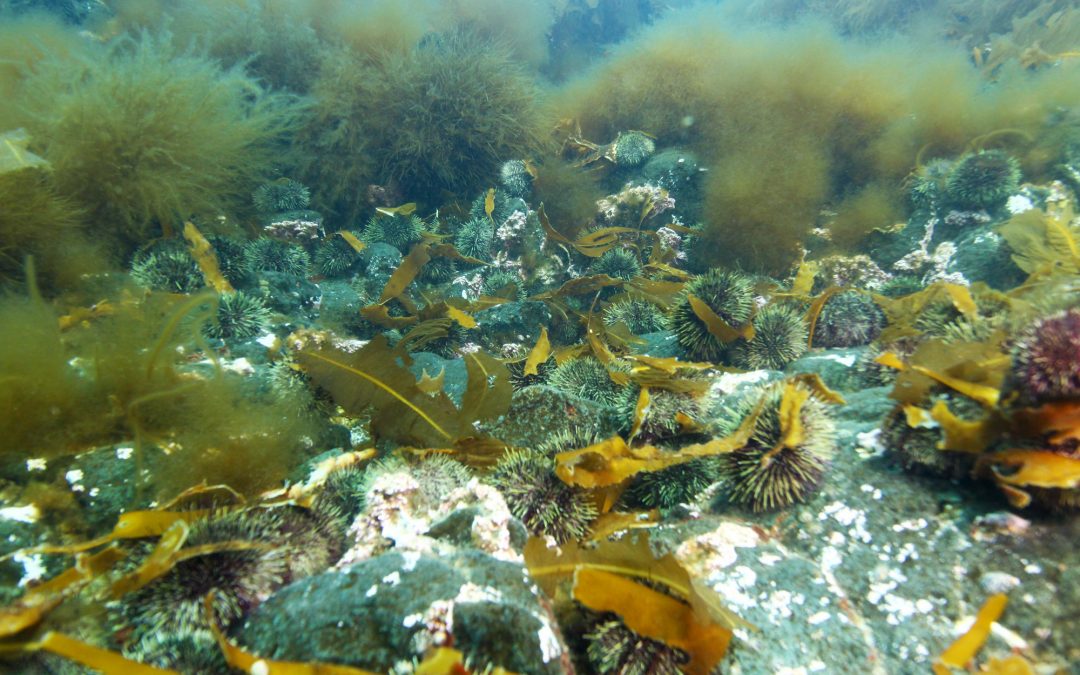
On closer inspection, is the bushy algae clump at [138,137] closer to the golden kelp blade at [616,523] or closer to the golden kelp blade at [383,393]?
the golden kelp blade at [383,393]

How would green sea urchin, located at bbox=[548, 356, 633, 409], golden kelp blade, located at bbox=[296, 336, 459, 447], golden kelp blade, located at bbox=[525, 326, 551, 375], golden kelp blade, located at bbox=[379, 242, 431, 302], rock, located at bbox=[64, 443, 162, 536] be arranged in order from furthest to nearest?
golden kelp blade, located at bbox=[379, 242, 431, 302] < golden kelp blade, located at bbox=[525, 326, 551, 375] < green sea urchin, located at bbox=[548, 356, 633, 409] < golden kelp blade, located at bbox=[296, 336, 459, 447] < rock, located at bbox=[64, 443, 162, 536]

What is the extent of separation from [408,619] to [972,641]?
1819 mm

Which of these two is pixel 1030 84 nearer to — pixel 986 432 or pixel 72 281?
pixel 986 432

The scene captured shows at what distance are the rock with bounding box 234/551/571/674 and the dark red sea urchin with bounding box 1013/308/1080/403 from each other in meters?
1.98

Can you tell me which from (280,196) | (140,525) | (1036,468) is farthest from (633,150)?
(140,525)

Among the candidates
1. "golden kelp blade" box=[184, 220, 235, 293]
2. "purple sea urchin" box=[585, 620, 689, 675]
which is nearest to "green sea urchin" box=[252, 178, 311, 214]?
"golden kelp blade" box=[184, 220, 235, 293]

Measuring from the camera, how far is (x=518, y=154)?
700cm

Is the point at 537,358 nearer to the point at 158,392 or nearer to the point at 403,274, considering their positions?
the point at 403,274

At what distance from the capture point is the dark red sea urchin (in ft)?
5.84

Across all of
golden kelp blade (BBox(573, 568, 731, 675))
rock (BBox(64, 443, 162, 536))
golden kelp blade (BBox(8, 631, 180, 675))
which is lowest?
rock (BBox(64, 443, 162, 536))

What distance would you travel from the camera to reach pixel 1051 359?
182 centimetres

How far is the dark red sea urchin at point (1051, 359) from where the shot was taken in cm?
178

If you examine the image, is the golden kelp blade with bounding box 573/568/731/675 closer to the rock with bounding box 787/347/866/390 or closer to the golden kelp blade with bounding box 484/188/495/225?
the rock with bounding box 787/347/866/390

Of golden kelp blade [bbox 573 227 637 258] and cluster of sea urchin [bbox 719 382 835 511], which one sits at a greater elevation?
golden kelp blade [bbox 573 227 637 258]
